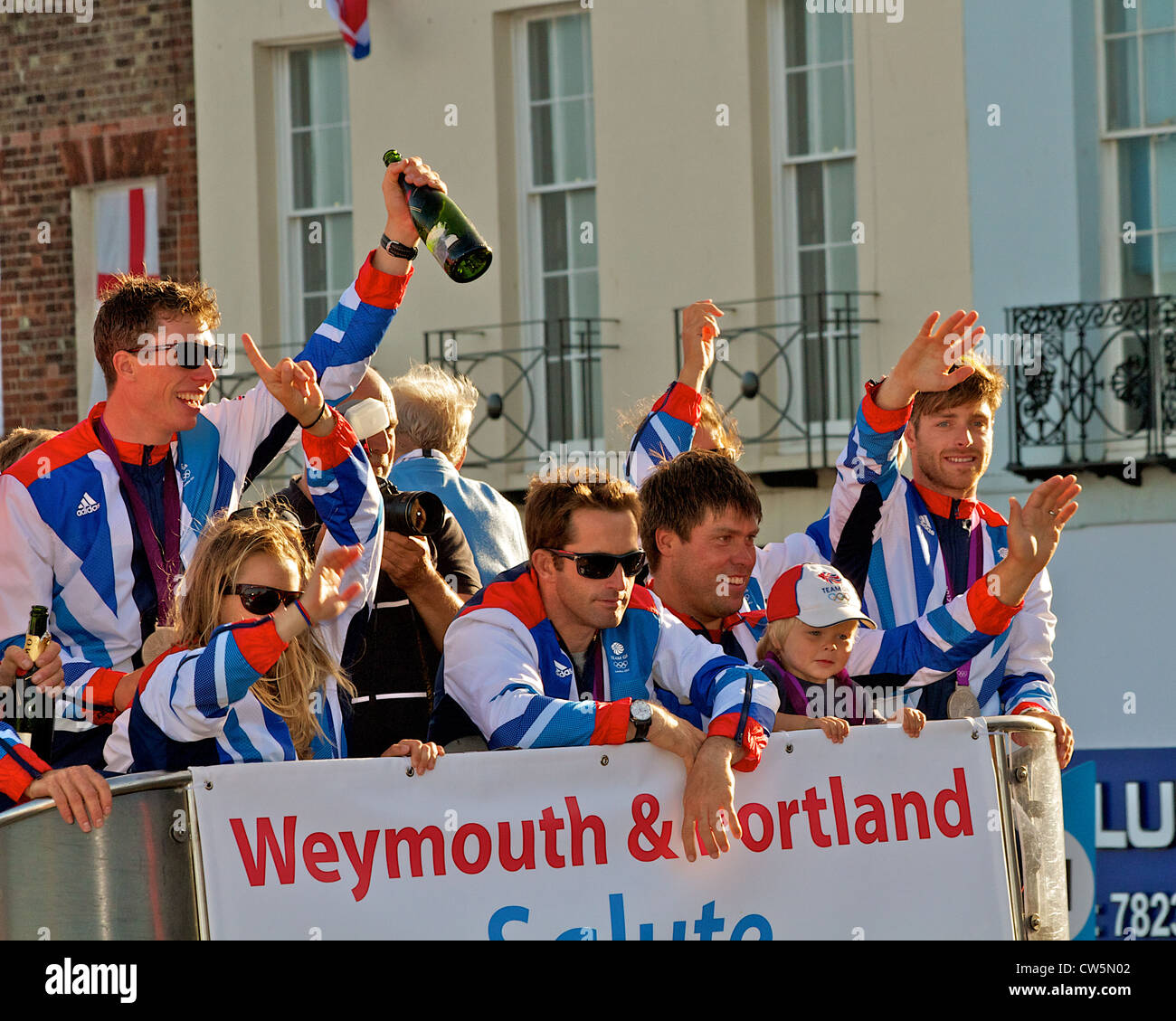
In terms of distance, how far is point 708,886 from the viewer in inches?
187

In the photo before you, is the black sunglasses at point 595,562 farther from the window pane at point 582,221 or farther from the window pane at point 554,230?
the window pane at point 554,230

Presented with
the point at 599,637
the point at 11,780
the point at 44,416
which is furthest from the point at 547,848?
the point at 44,416

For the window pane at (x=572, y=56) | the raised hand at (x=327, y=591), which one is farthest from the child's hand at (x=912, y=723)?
the window pane at (x=572, y=56)

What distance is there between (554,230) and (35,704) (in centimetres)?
1166

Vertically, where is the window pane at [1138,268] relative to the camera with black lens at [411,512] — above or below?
above

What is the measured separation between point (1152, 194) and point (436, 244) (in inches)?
379

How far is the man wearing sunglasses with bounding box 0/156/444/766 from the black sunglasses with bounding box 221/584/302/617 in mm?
428

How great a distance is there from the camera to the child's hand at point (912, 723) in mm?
4988

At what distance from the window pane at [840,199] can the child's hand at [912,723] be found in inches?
405

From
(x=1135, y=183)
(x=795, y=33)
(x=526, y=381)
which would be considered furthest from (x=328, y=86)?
(x=1135, y=183)

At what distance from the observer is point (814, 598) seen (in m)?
5.37

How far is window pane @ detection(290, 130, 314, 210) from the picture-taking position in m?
17.0

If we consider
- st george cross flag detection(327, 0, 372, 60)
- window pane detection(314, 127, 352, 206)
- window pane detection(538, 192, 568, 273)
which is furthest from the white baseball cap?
window pane detection(314, 127, 352, 206)

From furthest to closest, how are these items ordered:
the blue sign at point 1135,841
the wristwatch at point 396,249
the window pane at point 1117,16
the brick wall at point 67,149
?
the brick wall at point 67,149 → the window pane at point 1117,16 → the blue sign at point 1135,841 → the wristwatch at point 396,249
